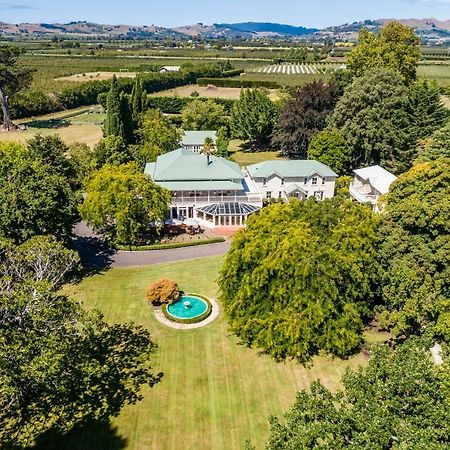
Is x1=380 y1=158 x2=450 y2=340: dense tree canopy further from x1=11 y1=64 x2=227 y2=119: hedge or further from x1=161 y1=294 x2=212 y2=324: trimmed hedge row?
x1=11 y1=64 x2=227 y2=119: hedge

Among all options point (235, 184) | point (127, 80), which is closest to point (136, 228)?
point (235, 184)

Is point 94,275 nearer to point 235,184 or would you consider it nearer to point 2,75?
point 235,184

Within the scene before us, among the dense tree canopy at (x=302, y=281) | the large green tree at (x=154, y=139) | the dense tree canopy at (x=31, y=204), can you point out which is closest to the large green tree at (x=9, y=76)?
the large green tree at (x=154, y=139)

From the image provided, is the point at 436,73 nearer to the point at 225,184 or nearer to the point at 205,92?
the point at 205,92

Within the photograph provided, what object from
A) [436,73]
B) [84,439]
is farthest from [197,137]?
[436,73]

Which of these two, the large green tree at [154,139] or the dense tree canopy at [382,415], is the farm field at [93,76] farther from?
the dense tree canopy at [382,415]
